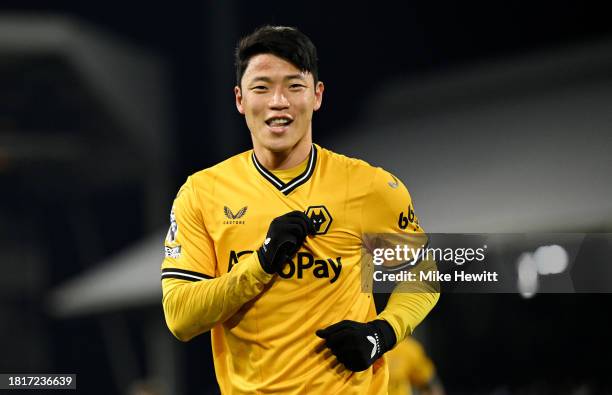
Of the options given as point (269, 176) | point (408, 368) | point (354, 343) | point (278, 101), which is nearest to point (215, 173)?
point (269, 176)

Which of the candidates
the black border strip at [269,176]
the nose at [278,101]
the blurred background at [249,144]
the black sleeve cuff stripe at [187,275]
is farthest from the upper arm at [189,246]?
the blurred background at [249,144]

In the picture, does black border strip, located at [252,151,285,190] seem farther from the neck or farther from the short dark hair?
the short dark hair

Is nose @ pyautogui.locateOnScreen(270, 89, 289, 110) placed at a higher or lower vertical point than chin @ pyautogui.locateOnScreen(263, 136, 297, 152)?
higher

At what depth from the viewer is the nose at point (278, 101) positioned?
1765 mm

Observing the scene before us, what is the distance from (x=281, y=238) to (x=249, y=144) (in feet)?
6.11

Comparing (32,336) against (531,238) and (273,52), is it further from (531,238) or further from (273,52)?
(273,52)

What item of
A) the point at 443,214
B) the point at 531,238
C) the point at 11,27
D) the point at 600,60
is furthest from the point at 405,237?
the point at 11,27

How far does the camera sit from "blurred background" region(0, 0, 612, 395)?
363 cm

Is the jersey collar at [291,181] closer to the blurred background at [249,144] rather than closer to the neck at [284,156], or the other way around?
the neck at [284,156]

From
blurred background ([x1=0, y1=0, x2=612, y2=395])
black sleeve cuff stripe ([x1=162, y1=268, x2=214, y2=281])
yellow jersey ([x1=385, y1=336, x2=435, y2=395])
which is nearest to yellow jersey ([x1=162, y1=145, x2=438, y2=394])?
black sleeve cuff stripe ([x1=162, y1=268, x2=214, y2=281])

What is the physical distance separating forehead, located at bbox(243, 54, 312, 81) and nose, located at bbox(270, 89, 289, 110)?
1.3 inches

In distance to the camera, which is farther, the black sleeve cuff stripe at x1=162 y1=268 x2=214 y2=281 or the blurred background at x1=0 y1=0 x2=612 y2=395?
the blurred background at x1=0 y1=0 x2=612 y2=395

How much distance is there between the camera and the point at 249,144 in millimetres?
3492

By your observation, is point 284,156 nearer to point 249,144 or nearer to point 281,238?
point 281,238
